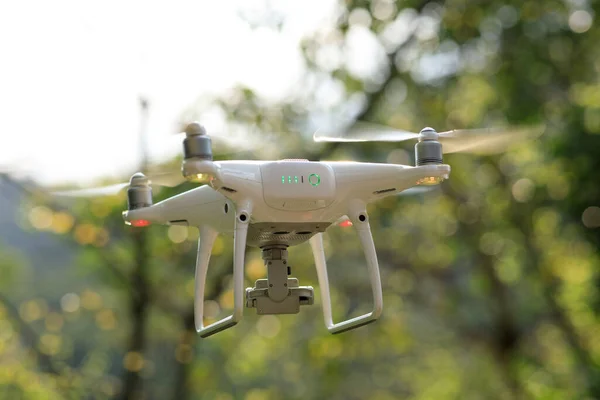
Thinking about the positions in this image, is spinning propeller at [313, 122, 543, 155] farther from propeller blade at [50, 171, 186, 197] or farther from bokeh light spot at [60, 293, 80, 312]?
bokeh light spot at [60, 293, 80, 312]

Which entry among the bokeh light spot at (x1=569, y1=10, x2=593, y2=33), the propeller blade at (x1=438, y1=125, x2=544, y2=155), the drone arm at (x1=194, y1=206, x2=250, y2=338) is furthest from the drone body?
the bokeh light spot at (x1=569, y1=10, x2=593, y2=33)

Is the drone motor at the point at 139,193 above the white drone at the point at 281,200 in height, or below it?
above

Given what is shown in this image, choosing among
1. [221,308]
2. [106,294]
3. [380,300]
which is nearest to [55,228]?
[221,308]

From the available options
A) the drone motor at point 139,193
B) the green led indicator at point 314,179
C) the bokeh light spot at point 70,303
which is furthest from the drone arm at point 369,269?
the bokeh light spot at point 70,303

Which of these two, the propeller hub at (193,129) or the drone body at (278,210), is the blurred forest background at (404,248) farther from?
the propeller hub at (193,129)

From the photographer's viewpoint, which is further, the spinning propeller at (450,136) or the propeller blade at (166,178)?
the propeller blade at (166,178)

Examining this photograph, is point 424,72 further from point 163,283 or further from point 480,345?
point 480,345
